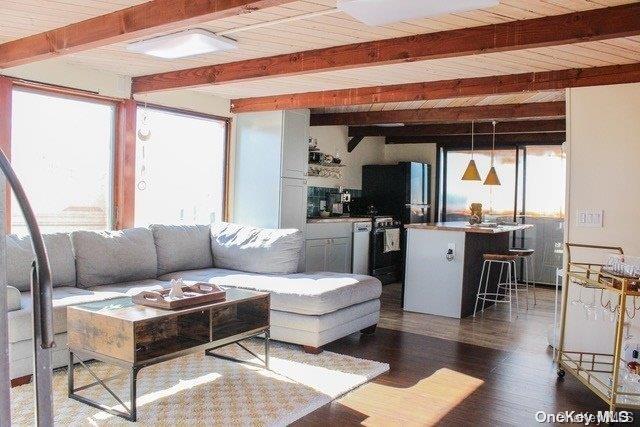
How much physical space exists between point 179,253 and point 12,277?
1553mm

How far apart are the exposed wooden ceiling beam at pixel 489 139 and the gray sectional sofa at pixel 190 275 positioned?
15.0 ft

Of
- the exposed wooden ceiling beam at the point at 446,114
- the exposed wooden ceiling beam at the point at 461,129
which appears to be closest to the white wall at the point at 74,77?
the exposed wooden ceiling beam at the point at 446,114

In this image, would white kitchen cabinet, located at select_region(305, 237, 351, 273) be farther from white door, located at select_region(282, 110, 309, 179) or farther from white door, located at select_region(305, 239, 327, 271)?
white door, located at select_region(282, 110, 309, 179)

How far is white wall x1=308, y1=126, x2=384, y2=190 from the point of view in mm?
7883

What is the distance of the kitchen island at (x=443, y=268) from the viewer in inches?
225

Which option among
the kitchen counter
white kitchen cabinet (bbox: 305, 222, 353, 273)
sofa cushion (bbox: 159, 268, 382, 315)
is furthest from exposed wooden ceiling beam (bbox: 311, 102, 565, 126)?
sofa cushion (bbox: 159, 268, 382, 315)

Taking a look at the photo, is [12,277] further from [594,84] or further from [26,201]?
[594,84]

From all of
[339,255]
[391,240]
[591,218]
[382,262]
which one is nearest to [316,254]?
[339,255]

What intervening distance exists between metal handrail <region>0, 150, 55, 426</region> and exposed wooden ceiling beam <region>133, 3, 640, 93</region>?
2.67 metres

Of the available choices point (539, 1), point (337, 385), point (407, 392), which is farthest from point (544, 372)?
point (539, 1)

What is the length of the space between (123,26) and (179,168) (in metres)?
2.90

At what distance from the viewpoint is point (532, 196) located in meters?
8.27

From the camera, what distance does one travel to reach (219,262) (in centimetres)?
542

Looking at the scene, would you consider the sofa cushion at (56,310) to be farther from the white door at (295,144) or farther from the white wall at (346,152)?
the white wall at (346,152)
